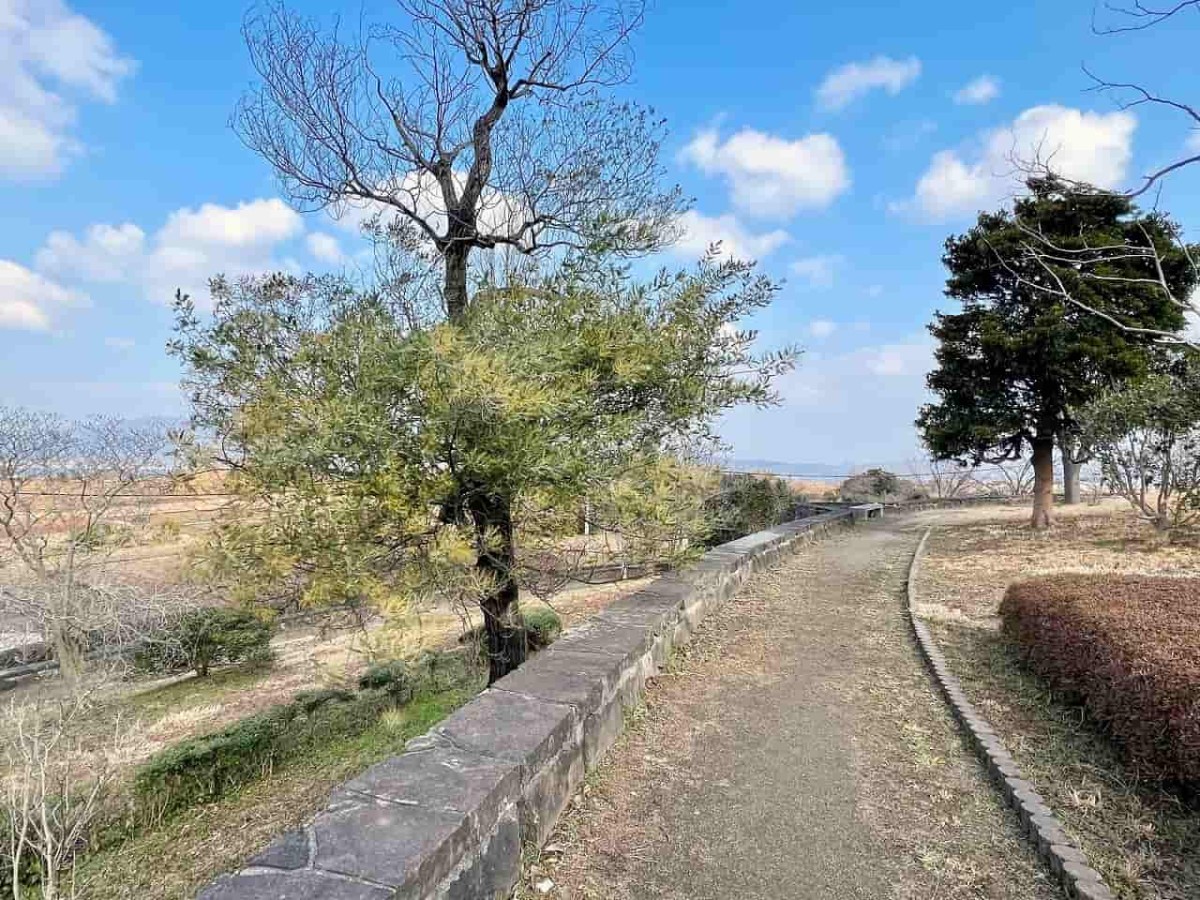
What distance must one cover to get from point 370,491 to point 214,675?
10.6 metres

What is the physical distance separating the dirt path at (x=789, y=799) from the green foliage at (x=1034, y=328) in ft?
32.1

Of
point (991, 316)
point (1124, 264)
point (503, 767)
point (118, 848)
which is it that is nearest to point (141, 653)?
point (118, 848)

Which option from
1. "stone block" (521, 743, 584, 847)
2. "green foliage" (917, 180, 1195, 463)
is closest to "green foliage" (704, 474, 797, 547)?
"green foliage" (917, 180, 1195, 463)

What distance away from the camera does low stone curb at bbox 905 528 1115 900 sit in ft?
7.26

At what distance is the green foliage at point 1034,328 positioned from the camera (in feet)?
38.8

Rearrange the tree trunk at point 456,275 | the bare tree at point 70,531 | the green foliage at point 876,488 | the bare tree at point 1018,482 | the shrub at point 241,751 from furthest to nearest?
the bare tree at point 1018,482 → the green foliage at point 876,488 → the bare tree at point 70,531 → the shrub at point 241,751 → the tree trunk at point 456,275

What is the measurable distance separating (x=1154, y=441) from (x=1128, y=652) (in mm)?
9118

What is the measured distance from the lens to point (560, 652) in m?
3.63

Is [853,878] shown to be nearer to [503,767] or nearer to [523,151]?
[503,767]

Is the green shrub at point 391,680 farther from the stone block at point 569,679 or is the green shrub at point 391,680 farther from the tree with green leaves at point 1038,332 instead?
the tree with green leaves at point 1038,332

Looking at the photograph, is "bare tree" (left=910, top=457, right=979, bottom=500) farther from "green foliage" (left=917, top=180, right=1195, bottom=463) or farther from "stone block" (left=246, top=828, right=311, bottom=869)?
"stone block" (left=246, top=828, right=311, bottom=869)

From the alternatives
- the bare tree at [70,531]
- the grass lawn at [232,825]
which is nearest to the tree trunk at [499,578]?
the grass lawn at [232,825]

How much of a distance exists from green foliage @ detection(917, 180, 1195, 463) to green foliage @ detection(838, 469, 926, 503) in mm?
8667


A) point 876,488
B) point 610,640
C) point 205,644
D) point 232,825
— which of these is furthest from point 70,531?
point 876,488
